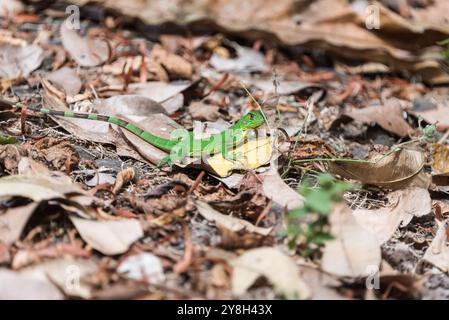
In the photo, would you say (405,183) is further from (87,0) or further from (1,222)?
(87,0)

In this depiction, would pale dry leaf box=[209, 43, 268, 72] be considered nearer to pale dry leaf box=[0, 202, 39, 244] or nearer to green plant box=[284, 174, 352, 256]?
green plant box=[284, 174, 352, 256]

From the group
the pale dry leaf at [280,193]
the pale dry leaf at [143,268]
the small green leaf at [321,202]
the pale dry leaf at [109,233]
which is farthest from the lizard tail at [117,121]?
the small green leaf at [321,202]

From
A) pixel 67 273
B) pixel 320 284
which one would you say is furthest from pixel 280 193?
pixel 67 273

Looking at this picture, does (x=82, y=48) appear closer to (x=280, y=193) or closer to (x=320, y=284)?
(x=280, y=193)

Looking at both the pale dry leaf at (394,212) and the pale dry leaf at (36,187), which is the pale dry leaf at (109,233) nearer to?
the pale dry leaf at (36,187)
